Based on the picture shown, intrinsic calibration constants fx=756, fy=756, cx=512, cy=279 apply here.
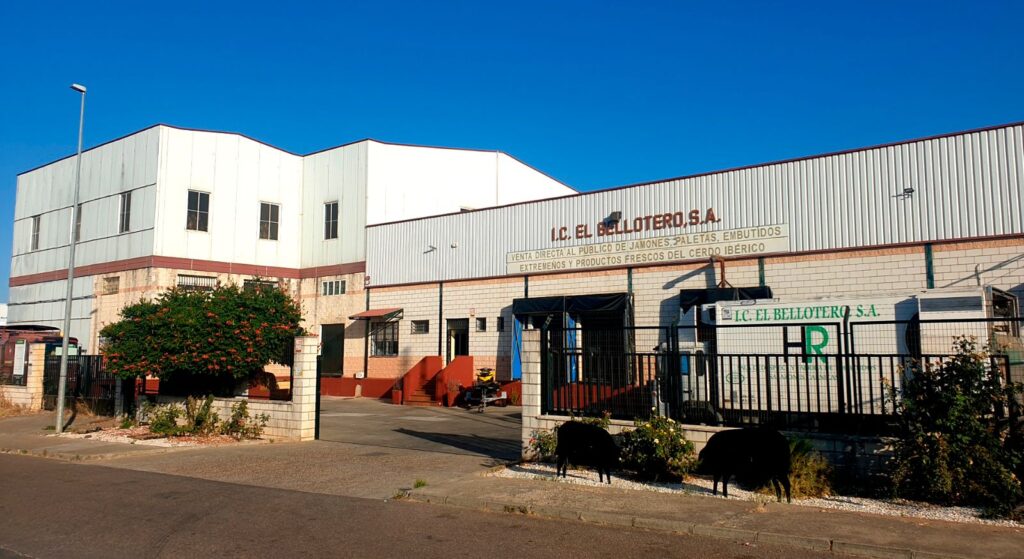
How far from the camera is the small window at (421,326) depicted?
33281 mm

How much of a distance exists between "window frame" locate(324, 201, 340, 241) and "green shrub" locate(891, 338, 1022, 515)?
31458 mm

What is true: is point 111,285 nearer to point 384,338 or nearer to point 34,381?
point 34,381

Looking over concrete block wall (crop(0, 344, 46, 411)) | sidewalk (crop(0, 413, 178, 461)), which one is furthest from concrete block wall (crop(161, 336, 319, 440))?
concrete block wall (crop(0, 344, 46, 411))

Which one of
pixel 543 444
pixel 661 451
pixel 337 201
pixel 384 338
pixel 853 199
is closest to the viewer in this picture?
pixel 661 451

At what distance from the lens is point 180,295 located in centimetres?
1873

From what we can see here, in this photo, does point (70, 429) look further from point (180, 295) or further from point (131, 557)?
point (131, 557)

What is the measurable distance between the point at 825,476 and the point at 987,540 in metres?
2.58

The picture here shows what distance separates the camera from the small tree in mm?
17500

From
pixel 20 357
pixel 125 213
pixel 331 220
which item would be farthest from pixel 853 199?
pixel 125 213

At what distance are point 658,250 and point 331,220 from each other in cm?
1791

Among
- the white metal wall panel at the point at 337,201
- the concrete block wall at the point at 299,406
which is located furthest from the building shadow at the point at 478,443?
the white metal wall panel at the point at 337,201

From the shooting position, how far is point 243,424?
17.7m

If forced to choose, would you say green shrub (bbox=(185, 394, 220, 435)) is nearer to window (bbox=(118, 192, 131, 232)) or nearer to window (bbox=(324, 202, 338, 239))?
window (bbox=(324, 202, 338, 239))

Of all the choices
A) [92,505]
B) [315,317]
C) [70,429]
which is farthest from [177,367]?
[315,317]
